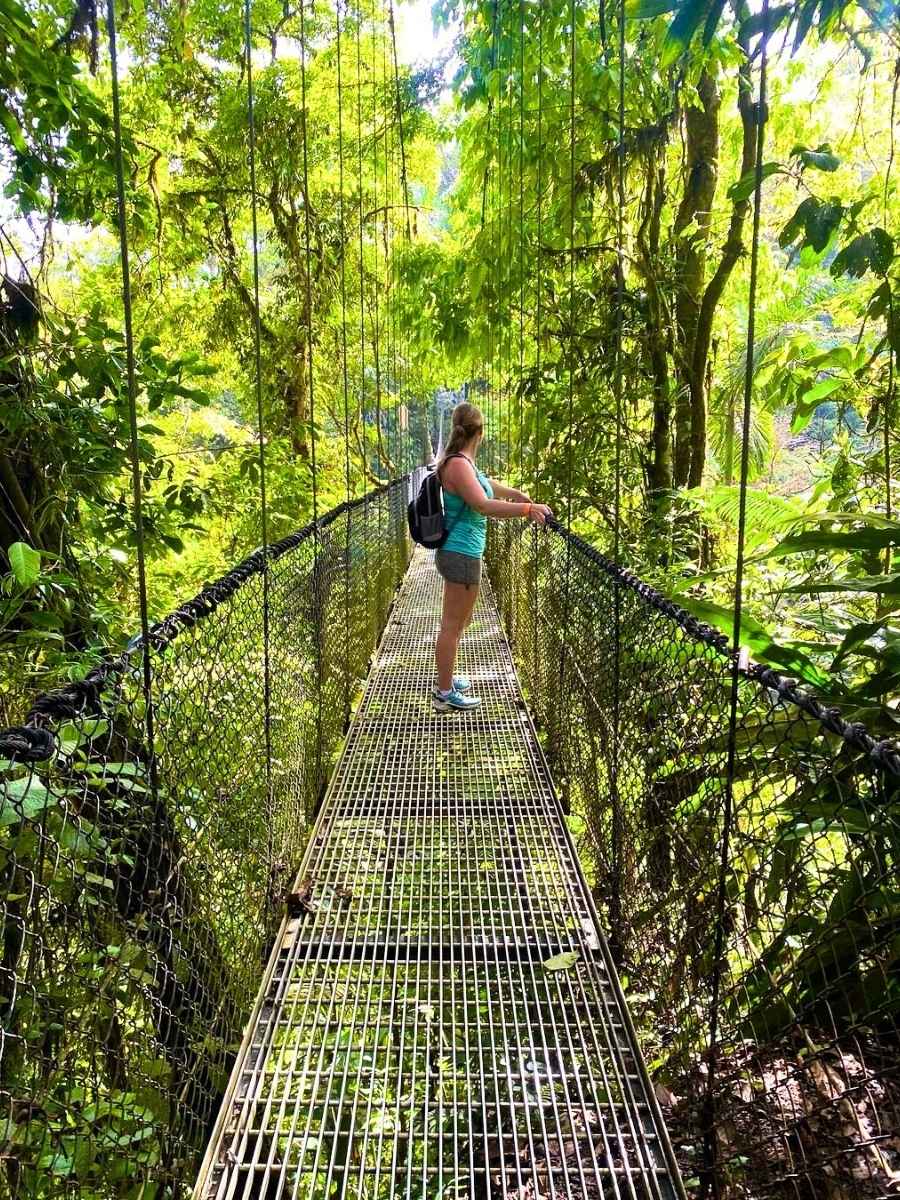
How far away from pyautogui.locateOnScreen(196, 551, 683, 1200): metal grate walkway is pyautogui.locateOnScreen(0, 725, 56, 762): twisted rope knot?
771 millimetres

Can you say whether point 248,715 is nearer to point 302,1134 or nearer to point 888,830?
point 302,1134

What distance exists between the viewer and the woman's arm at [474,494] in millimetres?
2471

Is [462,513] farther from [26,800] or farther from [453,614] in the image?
[26,800]

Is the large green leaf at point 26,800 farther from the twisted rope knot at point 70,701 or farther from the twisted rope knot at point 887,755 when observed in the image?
the twisted rope knot at point 887,755

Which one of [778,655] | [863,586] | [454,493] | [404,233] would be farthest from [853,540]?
[404,233]

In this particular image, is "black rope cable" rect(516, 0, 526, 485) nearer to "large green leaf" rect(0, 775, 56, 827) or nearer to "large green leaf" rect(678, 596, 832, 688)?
"large green leaf" rect(678, 596, 832, 688)

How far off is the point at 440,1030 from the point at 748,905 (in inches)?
24.2

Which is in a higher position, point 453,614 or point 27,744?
point 453,614

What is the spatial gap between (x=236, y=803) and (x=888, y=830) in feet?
3.52

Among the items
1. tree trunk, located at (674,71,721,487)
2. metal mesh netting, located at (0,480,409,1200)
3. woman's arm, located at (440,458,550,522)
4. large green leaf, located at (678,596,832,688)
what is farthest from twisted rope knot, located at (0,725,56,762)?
tree trunk, located at (674,71,721,487)

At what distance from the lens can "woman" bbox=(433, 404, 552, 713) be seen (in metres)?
2.56

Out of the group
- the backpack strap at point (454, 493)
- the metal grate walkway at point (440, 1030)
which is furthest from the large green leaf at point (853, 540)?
the backpack strap at point (454, 493)

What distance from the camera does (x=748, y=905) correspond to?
1.10 meters

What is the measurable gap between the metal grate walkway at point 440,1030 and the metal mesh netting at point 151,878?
3.7 inches
